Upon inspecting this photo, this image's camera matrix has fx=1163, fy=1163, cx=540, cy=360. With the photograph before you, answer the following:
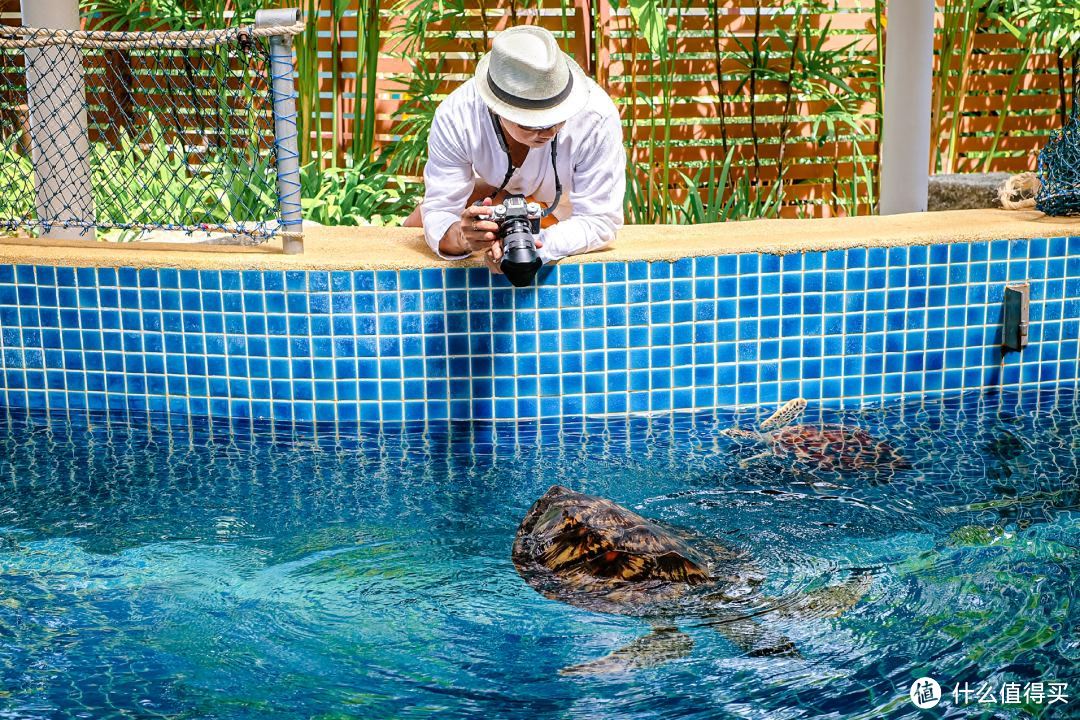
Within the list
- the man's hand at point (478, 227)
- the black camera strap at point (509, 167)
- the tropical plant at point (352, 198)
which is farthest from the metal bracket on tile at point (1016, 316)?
the tropical plant at point (352, 198)

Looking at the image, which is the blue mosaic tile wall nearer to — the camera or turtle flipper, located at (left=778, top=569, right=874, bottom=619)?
the camera

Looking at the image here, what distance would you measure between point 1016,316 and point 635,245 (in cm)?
138

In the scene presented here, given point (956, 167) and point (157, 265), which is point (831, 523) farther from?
point (956, 167)

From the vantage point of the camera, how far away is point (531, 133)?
3430mm

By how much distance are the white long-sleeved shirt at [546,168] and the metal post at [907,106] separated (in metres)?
1.58

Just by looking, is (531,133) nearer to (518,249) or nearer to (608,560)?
(518,249)

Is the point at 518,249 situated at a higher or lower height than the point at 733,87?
lower

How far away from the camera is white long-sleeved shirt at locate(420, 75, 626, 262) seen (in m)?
3.67

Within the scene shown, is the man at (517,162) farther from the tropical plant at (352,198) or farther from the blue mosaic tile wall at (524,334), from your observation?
the tropical plant at (352,198)

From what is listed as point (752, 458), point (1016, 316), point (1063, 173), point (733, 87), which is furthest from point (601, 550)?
point (733, 87)

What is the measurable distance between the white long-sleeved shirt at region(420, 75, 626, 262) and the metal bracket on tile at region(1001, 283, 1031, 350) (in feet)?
4.78

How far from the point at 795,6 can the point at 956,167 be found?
1.55 m

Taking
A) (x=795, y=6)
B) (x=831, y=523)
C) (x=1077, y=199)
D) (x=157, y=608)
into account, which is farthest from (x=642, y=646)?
(x=795, y=6)

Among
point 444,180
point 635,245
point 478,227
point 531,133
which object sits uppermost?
point 531,133
